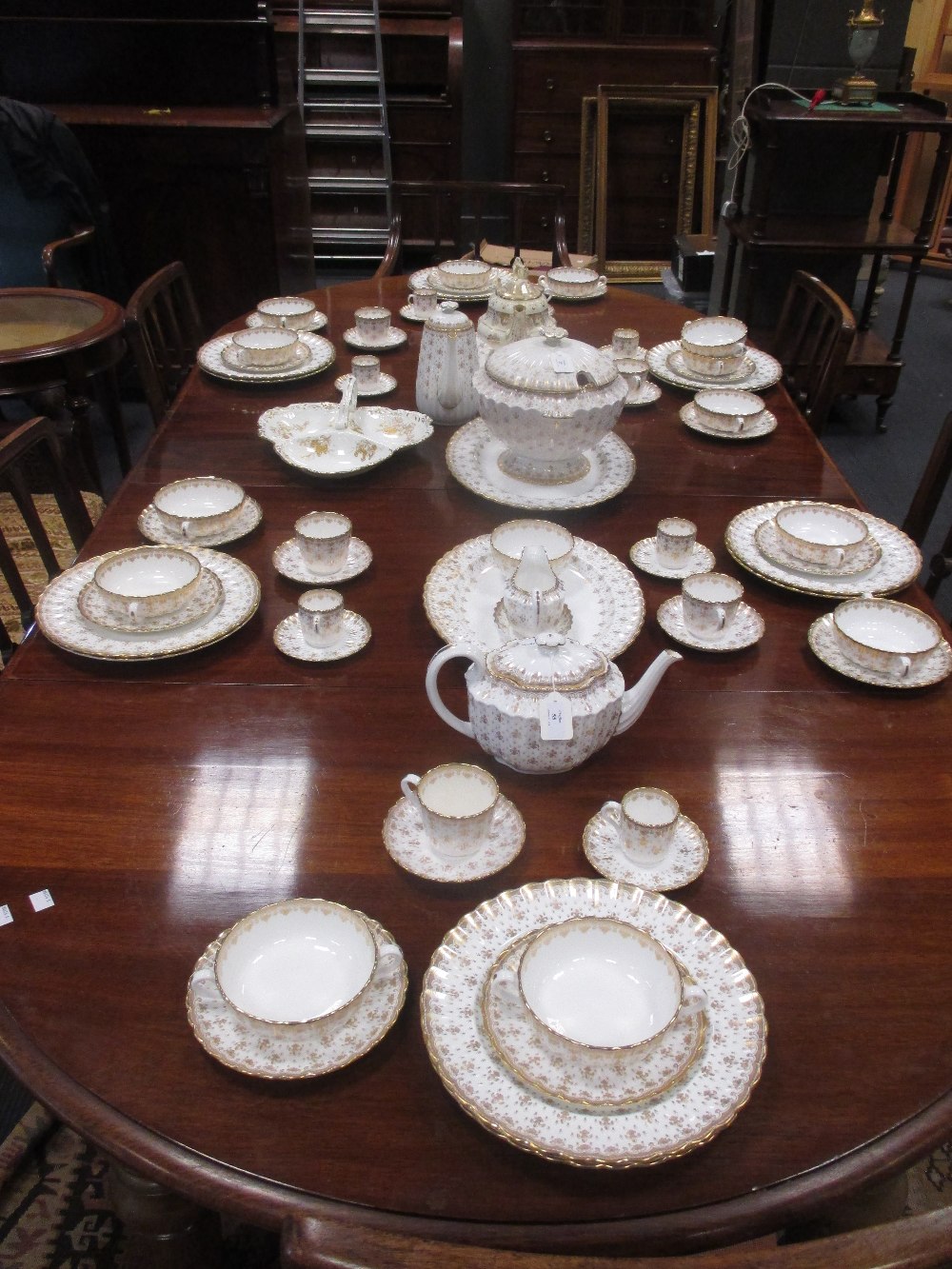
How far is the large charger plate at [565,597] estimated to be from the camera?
1159 millimetres

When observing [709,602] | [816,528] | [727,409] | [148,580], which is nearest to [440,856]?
[709,602]

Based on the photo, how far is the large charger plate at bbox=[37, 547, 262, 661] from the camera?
112 centimetres

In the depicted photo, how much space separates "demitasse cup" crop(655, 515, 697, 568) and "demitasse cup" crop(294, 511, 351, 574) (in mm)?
409

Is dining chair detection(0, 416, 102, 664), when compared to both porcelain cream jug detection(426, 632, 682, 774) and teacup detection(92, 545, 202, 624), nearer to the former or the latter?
teacup detection(92, 545, 202, 624)

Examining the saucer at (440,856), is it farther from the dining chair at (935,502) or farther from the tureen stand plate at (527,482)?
the dining chair at (935,502)

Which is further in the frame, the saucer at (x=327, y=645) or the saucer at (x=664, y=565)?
the saucer at (x=664, y=565)

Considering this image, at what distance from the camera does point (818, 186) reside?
330cm

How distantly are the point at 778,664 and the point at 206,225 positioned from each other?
9.50 ft

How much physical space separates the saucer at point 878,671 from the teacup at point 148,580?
744 mm

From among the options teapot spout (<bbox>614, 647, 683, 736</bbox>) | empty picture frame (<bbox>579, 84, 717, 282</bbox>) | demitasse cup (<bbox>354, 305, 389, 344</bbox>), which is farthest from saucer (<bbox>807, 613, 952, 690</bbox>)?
empty picture frame (<bbox>579, 84, 717, 282</bbox>)

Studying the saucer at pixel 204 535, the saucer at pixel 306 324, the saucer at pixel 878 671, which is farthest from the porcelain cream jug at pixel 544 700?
the saucer at pixel 306 324

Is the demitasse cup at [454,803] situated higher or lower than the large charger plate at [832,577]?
higher

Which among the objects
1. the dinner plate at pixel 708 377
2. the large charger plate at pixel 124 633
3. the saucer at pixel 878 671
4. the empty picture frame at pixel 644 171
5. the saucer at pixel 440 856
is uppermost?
the large charger plate at pixel 124 633

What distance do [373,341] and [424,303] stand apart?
181mm
